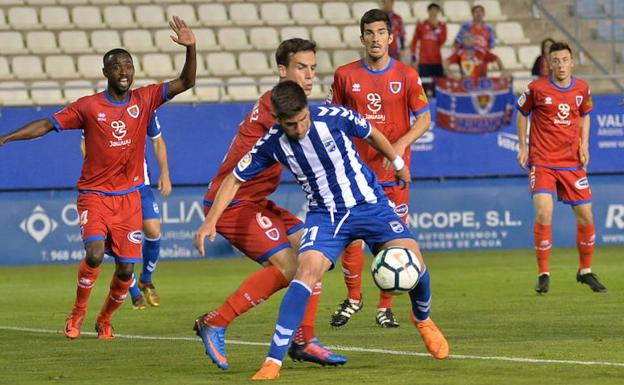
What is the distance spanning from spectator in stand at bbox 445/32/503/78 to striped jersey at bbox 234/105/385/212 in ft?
47.6

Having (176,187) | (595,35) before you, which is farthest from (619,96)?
(176,187)

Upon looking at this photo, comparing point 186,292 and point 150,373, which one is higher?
point 150,373

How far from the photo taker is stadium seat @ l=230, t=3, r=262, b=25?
25.6 metres

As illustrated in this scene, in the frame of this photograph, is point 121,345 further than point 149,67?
No

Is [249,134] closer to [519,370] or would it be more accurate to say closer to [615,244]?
[519,370]

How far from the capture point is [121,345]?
1070cm

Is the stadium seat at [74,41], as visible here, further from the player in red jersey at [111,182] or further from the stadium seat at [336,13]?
the player in red jersey at [111,182]

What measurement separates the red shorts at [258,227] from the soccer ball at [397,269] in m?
0.75

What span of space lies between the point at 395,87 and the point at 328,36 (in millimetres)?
13654

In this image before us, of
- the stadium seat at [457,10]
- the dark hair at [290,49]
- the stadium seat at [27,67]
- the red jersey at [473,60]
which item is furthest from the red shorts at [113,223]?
the stadium seat at [457,10]

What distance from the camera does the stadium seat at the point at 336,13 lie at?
2580cm

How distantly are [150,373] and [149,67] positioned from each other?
1567 cm

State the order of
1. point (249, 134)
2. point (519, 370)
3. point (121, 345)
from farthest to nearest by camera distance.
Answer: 1. point (121, 345)
2. point (249, 134)
3. point (519, 370)

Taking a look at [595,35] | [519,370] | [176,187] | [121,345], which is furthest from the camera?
[595,35]
